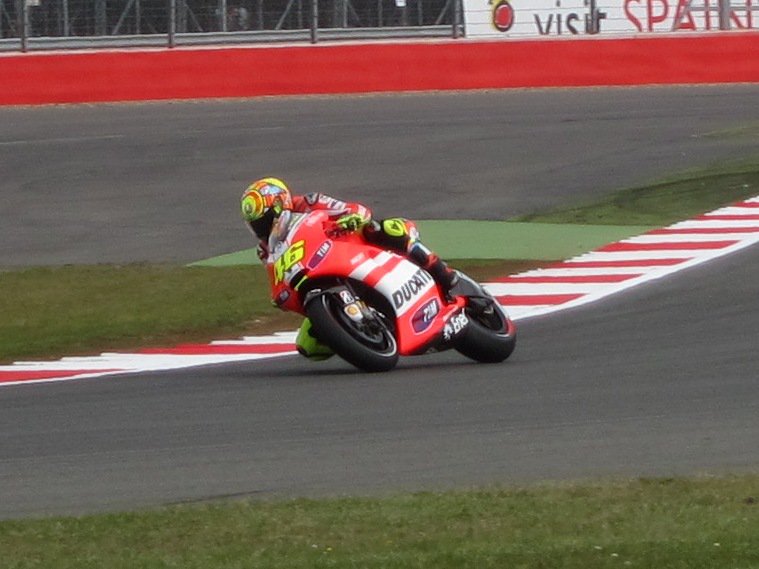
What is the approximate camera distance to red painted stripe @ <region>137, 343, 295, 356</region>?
11977 mm

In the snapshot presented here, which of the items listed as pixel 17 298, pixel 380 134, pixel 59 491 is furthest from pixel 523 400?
pixel 380 134

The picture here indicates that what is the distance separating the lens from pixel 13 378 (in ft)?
37.2

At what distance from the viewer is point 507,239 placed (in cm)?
1631

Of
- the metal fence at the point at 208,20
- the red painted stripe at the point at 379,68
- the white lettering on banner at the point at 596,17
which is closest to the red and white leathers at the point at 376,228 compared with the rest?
the red painted stripe at the point at 379,68

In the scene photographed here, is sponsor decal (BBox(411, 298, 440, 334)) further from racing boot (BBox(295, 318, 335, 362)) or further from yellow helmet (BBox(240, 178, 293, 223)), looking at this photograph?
yellow helmet (BBox(240, 178, 293, 223))

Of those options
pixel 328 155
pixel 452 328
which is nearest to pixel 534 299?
pixel 452 328

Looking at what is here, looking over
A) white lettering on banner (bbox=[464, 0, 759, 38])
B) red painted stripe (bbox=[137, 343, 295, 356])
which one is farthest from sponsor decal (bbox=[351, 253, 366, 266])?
white lettering on banner (bbox=[464, 0, 759, 38])

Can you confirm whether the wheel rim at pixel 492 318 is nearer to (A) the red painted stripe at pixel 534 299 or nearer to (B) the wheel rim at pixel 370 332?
(B) the wheel rim at pixel 370 332

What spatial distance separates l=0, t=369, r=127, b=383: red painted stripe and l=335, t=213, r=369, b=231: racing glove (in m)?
2.17

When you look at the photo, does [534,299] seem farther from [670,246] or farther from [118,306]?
[118,306]

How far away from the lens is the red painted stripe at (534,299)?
13.0 m

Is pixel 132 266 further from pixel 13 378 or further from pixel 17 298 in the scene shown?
pixel 13 378

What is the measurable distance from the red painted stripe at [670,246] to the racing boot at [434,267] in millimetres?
4986

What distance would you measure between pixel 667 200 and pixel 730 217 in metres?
1.43
